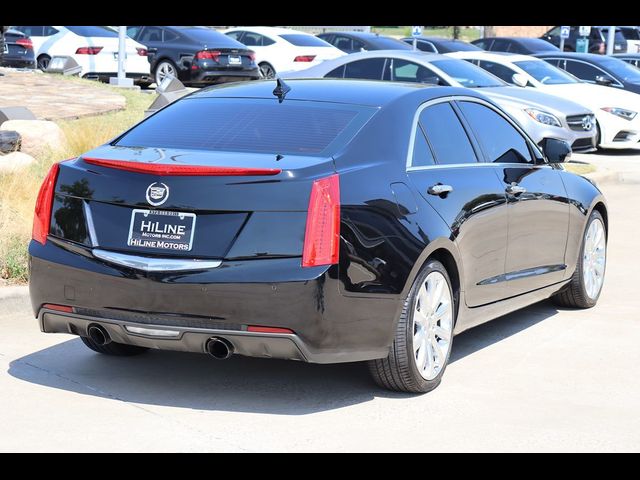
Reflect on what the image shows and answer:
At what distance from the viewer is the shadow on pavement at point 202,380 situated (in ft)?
19.7

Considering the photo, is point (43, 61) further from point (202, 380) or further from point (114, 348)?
point (202, 380)

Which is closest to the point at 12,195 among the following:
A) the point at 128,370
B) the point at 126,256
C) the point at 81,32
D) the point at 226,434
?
the point at 128,370

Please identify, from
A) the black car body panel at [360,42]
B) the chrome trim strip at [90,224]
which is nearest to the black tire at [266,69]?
the black car body panel at [360,42]

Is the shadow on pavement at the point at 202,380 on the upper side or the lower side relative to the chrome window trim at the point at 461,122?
lower

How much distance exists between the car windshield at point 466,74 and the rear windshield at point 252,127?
1124 centimetres

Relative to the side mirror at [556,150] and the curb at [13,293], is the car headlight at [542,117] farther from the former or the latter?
the curb at [13,293]

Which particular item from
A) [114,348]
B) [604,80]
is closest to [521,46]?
[604,80]

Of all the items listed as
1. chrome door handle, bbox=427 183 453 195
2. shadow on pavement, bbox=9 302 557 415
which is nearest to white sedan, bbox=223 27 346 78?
shadow on pavement, bbox=9 302 557 415

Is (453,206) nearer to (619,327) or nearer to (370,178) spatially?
(370,178)

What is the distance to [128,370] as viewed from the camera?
660 centimetres

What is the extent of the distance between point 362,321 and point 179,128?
157 cm

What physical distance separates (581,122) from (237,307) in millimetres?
13732

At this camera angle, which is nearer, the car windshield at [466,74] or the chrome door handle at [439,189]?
the chrome door handle at [439,189]

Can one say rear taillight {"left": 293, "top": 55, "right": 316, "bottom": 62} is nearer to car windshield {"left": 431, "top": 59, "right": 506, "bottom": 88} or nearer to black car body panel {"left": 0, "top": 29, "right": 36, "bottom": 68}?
black car body panel {"left": 0, "top": 29, "right": 36, "bottom": 68}
